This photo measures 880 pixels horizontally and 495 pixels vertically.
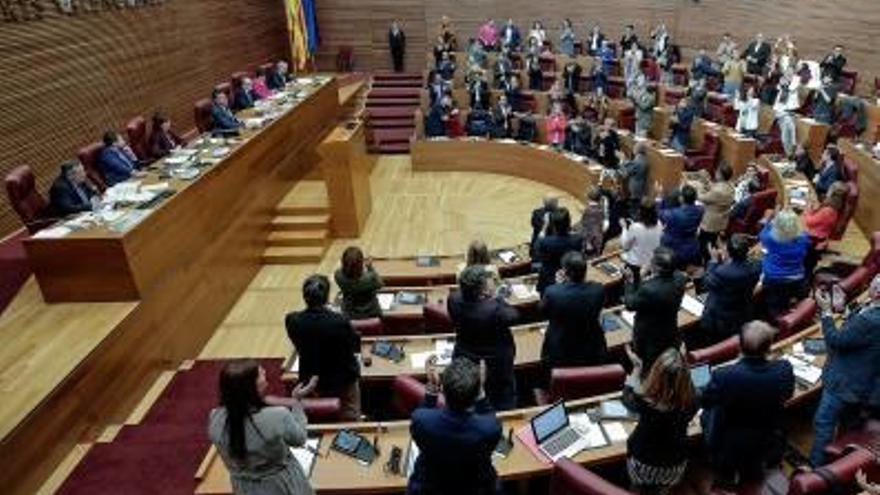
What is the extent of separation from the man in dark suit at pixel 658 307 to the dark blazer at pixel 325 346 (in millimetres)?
1669

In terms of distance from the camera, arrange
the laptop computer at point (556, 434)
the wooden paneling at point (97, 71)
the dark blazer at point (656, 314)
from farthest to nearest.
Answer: the wooden paneling at point (97, 71) < the dark blazer at point (656, 314) < the laptop computer at point (556, 434)

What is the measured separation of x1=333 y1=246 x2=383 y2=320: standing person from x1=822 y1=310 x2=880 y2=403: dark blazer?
272 cm

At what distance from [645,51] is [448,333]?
1081 cm

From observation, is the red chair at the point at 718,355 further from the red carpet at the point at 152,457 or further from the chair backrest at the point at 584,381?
the red carpet at the point at 152,457

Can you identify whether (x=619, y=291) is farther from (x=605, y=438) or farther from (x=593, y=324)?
(x=605, y=438)

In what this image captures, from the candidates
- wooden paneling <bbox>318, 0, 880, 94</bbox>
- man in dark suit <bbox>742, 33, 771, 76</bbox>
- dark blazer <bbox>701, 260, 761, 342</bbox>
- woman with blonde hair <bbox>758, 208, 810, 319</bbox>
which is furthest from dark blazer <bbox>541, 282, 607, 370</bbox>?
wooden paneling <bbox>318, 0, 880, 94</bbox>

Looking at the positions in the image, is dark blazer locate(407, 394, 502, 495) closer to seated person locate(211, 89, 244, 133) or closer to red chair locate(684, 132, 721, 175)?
seated person locate(211, 89, 244, 133)

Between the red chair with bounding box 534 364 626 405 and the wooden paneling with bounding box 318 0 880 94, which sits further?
the wooden paneling with bounding box 318 0 880 94

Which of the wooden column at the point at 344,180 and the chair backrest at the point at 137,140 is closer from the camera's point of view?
the chair backrest at the point at 137,140

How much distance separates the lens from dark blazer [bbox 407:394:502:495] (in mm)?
2500

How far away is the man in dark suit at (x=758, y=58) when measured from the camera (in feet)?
38.9

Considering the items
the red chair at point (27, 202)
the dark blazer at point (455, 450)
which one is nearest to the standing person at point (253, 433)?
the dark blazer at point (455, 450)

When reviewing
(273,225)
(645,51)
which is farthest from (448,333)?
(645,51)

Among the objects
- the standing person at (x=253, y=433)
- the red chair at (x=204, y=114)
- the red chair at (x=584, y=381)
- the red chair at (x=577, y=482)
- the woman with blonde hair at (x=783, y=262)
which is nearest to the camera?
the standing person at (x=253, y=433)
